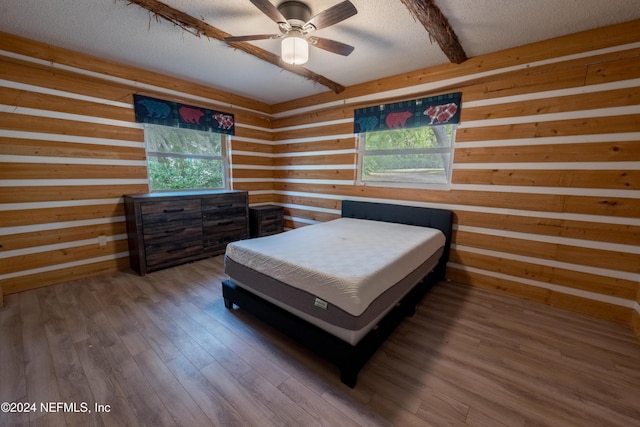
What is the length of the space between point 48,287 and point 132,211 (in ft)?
3.77

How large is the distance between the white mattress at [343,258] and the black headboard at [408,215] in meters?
0.21

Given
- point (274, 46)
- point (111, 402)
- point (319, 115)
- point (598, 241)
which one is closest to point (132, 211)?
point (111, 402)

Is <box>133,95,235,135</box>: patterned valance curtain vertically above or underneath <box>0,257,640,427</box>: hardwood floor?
above

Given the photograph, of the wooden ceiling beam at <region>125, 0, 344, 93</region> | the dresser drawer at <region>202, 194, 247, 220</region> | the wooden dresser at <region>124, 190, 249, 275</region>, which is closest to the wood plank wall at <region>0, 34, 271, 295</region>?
the wooden dresser at <region>124, 190, 249, 275</region>

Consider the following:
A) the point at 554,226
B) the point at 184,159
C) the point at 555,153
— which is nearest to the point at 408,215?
the point at 554,226

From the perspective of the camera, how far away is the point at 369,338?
1.60 m

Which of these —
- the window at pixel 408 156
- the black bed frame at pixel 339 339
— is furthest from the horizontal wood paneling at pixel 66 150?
the window at pixel 408 156

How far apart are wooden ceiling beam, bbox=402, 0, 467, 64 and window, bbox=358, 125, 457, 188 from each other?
753mm

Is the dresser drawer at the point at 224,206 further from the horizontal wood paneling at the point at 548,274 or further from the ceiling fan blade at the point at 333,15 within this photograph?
the horizontal wood paneling at the point at 548,274

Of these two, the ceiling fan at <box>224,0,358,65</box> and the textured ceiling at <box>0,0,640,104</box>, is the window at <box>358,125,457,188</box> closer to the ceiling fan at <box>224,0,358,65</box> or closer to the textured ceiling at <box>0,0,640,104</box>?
the textured ceiling at <box>0,0,640,104</box>

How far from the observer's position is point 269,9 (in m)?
1.71

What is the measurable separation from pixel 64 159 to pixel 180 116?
1.39 metres

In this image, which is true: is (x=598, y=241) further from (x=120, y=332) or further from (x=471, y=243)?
(x=120, y=332)

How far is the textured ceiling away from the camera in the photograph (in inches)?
76.5
